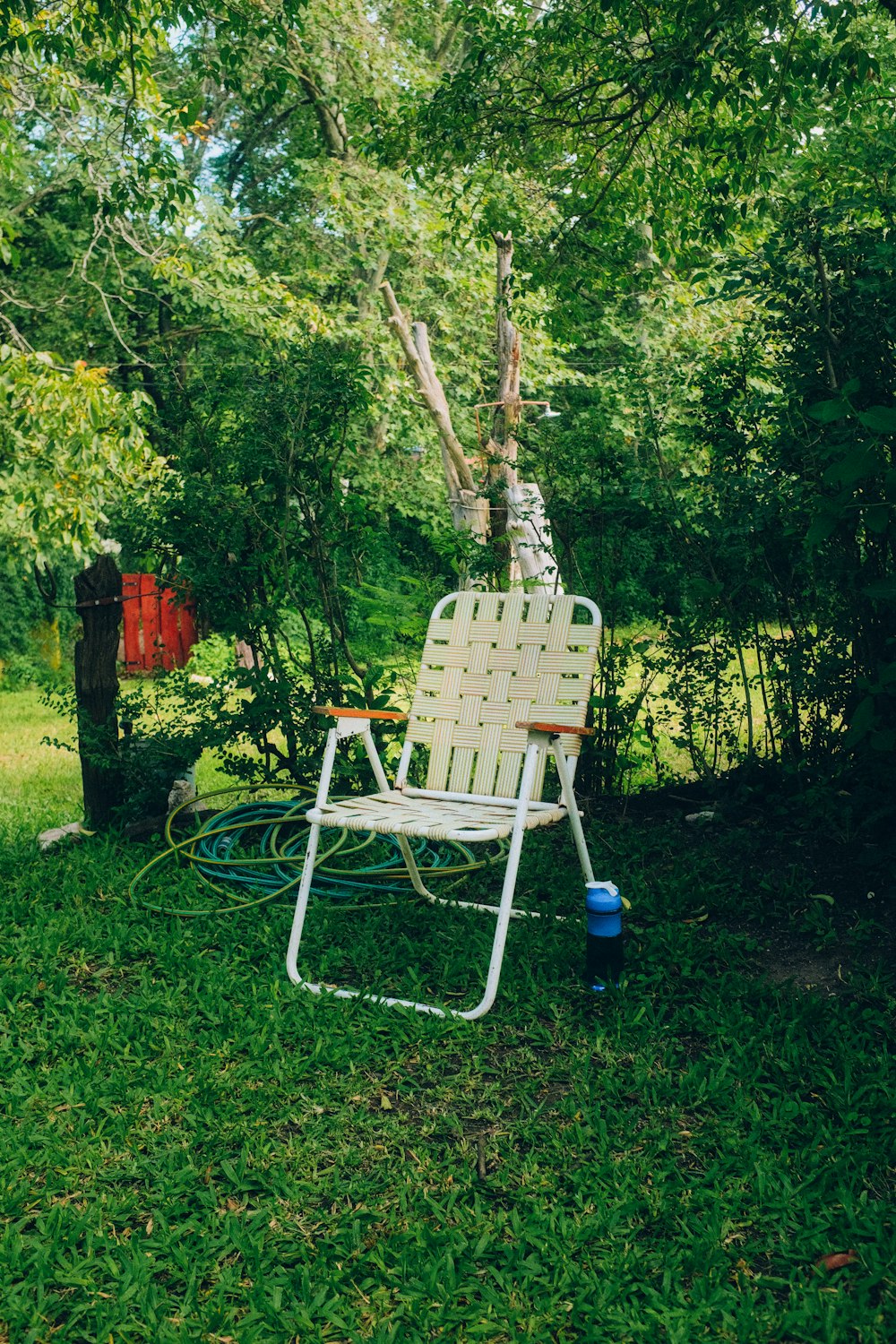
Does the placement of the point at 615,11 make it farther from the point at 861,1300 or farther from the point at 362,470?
the point at 362,470

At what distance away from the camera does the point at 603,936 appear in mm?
3217

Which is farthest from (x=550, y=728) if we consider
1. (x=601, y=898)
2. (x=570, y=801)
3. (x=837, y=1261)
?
(x=837, y=1261)

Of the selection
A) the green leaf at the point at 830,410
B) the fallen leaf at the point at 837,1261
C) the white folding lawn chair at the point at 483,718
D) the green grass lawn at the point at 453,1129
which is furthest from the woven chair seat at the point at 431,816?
the green leaf at the point at 830,410

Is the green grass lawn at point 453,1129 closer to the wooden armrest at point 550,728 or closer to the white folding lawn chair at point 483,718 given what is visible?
the white folding lawn chair at point 483,718

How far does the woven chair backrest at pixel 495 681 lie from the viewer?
12.7 ft

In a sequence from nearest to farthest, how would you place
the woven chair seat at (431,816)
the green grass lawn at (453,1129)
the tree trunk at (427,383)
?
the green grass lawn at (453,1129)
the woven chair seat at (431,816)
the tree trunk at (427,383)

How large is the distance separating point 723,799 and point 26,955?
9.33ft

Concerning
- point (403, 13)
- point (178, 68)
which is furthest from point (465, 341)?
point (178, 68)

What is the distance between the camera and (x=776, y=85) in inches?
183

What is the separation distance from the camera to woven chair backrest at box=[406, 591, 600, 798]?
12.7 feet

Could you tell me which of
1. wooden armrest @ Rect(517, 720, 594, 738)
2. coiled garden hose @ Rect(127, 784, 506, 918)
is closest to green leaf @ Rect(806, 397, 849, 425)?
wooden armrest @ Rect(517, 720, 594, 738)

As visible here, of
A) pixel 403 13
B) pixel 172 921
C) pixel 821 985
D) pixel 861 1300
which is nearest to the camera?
pixel 861 1300

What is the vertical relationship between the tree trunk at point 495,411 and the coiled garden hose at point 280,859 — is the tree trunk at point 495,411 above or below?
above

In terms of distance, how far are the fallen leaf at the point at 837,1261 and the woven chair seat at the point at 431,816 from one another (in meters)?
1.31
